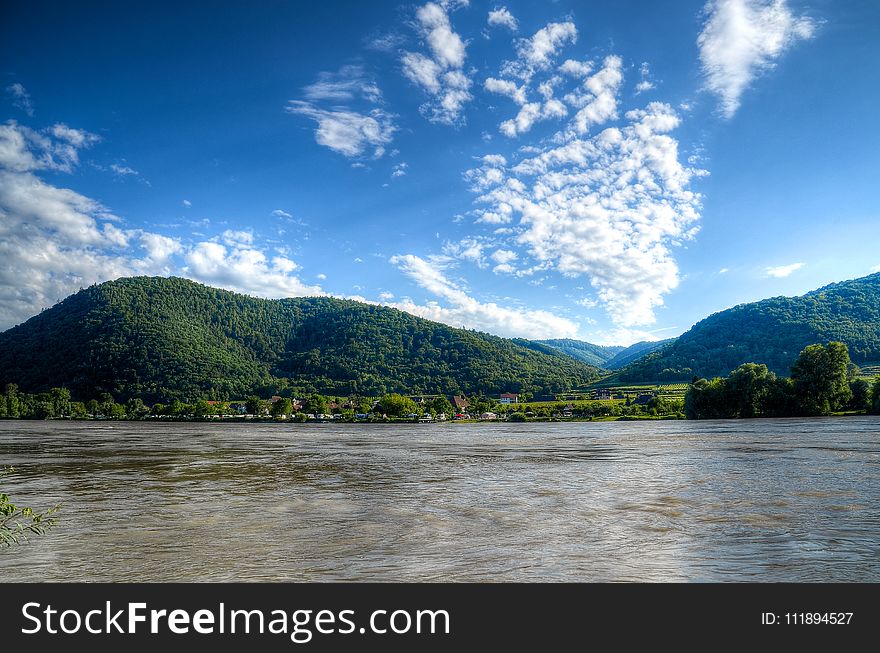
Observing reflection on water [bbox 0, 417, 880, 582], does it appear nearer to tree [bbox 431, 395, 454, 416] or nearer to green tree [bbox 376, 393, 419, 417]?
green tree [bbox 376, 393, 419, 417]

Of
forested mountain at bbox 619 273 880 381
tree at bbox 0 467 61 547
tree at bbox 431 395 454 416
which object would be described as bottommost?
tree at bbox 431 395 454 416

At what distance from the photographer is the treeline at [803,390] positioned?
82.4 meters

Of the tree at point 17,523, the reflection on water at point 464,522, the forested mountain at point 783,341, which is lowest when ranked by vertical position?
the reflection on water at point 464,522

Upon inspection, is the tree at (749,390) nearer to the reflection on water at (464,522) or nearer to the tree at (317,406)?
the reflection on water at (464,522)

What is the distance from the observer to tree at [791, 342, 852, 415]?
82312 millimetres

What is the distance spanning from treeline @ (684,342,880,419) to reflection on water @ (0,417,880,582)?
61.6 metres

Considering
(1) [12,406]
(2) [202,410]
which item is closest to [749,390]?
(2) [202,410]

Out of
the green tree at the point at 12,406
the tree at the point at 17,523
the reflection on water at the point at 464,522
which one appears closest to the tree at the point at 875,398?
the reflection on water at the point at 464,522

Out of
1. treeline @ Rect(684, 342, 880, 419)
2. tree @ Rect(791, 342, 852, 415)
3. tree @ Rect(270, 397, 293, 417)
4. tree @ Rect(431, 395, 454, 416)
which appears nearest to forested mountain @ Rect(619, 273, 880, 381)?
treeline @ Rect(684, 342, 880, 419)

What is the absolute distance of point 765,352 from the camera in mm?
172500

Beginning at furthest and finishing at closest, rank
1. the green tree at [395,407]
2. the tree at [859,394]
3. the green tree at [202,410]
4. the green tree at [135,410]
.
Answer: the green tree at [202,410] → the green tree at [135,410] → the green tree at [395,407] → the tree at [859,394]

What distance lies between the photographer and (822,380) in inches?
3250
